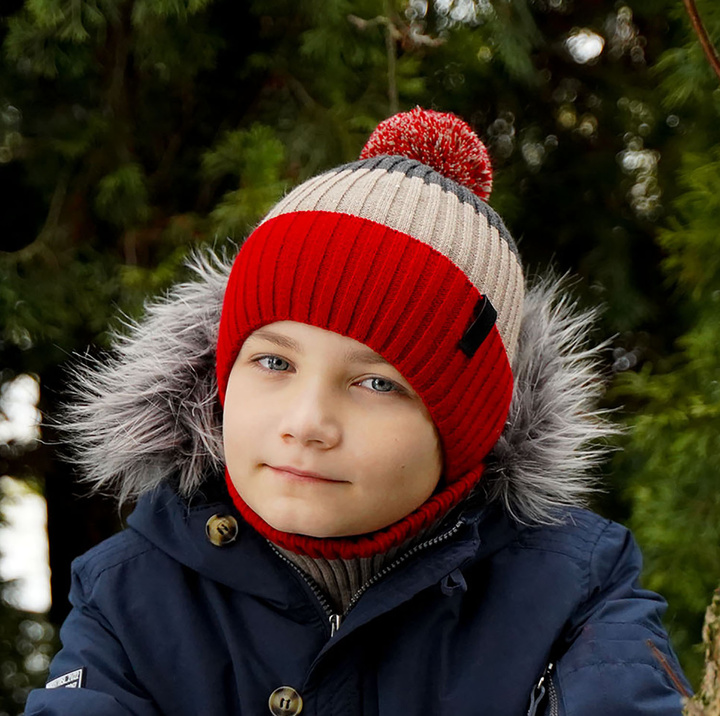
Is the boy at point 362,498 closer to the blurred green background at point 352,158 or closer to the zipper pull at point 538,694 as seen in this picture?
the zipper pull at point 538,694

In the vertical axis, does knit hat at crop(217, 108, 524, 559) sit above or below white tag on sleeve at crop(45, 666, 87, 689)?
above

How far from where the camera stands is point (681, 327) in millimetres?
2312

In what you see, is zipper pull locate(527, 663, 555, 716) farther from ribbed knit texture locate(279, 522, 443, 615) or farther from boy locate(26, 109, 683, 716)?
ribbed knit texture locate(279, 522, 443, 615)

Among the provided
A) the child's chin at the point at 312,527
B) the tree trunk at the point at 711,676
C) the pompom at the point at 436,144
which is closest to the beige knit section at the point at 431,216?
the pompom at the point at 436,144

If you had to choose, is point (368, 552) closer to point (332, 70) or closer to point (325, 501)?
point (325, 501)

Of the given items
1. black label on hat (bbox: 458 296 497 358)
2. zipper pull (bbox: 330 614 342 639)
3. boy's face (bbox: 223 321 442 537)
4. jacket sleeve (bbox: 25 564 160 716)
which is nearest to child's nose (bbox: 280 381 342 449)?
boy's face (bbox: 223 321 442 537)

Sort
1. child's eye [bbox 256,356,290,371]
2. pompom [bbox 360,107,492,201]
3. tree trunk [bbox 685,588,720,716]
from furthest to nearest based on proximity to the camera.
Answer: pompom [bbox 360,107,492,201] < child's eye [bbox 256,356,290,371] < tree trunk [bbox 685,588,720,716]

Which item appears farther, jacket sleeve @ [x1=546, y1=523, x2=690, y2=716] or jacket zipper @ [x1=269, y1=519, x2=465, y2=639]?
jacket zipper @ [x1=269, y1=519, x2=465, y2=639]

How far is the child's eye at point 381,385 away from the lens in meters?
1.39

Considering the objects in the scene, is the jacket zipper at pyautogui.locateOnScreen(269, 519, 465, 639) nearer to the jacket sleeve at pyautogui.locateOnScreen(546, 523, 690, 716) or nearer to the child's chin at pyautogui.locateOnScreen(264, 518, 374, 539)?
the child's chin at pyautogui.locateOnScreen(264, 518, 374, 539)

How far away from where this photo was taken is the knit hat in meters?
1.38

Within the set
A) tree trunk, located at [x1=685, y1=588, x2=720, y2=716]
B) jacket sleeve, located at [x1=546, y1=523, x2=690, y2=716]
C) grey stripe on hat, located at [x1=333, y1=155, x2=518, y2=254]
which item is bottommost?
jacket sleeve, located at [x1=546, y1=523, x2=690, y2=716]

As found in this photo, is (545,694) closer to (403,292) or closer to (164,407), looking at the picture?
(403,292)

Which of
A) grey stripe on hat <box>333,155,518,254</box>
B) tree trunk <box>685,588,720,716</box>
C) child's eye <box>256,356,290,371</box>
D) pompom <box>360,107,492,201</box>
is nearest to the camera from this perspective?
tree trunk <box>685,588,720,716</box>
